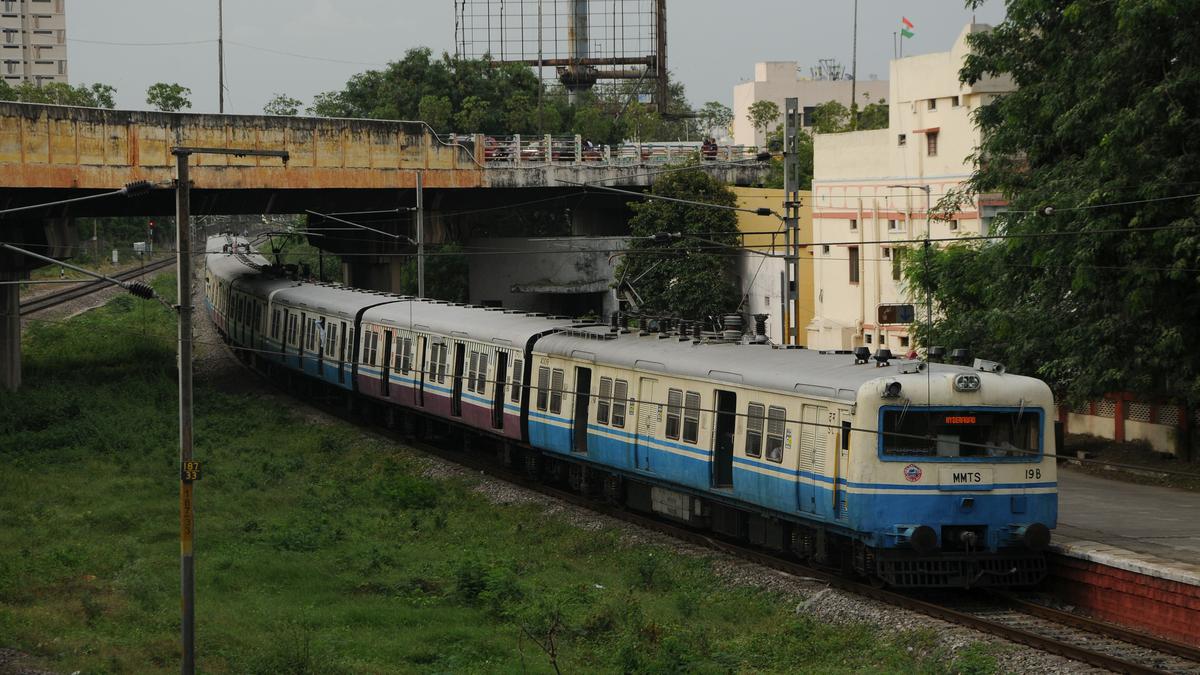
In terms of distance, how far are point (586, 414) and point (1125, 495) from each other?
862cm

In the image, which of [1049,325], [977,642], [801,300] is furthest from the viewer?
[801,300]

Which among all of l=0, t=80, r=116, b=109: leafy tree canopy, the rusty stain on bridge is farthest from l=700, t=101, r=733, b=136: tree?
the rusty stain on bridge

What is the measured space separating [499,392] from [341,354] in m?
9.77

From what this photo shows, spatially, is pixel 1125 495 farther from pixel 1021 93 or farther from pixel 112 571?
pixel 112 571

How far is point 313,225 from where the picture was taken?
174ft

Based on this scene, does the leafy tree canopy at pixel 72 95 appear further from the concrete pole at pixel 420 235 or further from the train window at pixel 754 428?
the train window at pixel 754 428

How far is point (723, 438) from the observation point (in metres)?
19.4

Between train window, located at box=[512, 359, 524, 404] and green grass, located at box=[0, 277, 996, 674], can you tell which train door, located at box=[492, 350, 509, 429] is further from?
green grass, located at box=[0, 277, 996, 674]

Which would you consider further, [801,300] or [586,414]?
[801,300]

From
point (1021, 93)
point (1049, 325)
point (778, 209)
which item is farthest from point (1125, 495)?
point (778, 209)

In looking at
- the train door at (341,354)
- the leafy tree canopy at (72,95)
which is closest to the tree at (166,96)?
the leafy tree canopy at (72,95)

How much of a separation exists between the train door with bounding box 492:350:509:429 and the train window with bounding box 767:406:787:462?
8944 mm

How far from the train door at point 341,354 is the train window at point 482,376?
8.43 m

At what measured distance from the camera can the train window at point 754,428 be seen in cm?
1830
